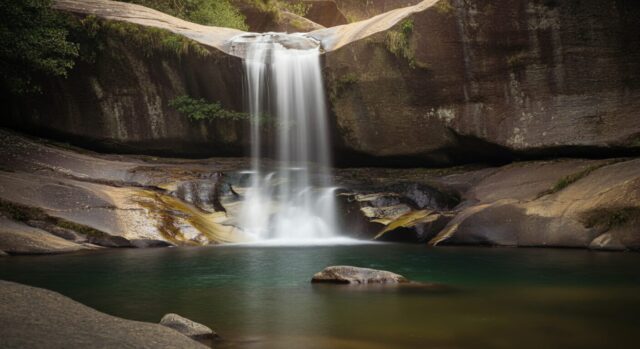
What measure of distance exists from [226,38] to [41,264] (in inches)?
487

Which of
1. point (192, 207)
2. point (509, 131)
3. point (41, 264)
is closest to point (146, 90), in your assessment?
point (192, 207)

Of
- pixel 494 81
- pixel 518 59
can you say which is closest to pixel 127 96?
pixel 494 81

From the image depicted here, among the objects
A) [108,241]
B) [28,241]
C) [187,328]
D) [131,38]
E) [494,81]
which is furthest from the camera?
[131,38]

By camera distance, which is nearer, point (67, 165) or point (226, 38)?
point (67, 165)

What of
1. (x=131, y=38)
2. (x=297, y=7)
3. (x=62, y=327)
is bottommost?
(x=62, y=327)

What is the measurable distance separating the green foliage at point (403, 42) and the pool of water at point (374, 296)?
7.83 meters

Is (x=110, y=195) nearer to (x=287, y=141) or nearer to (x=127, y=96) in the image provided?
(x=127, y=96)

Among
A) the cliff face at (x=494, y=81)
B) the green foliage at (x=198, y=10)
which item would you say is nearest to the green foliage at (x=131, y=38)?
the cliff face at (x=494, y=81)

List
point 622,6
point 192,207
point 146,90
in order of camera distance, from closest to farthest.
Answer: point 622,6, point 192,207, point 146,90

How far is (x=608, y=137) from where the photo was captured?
1764cm

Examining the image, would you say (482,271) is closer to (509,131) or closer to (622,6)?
(509,131)

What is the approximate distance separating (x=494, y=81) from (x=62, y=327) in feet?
54.2

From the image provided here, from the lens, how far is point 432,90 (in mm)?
19703

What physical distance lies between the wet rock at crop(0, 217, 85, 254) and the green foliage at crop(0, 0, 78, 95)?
19.6ft
